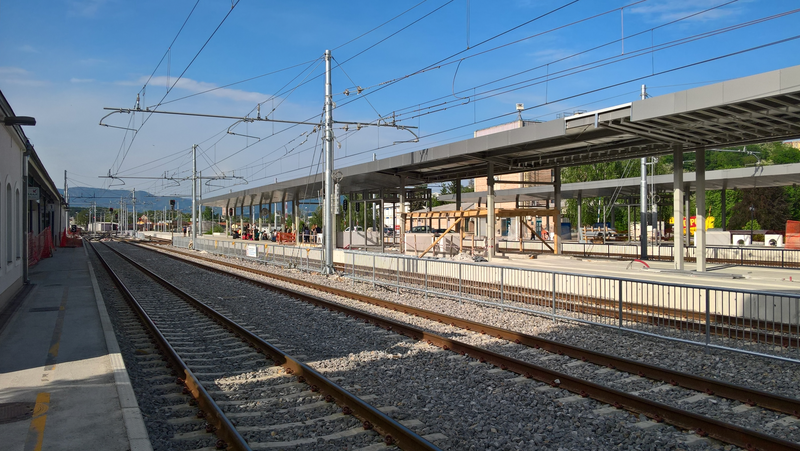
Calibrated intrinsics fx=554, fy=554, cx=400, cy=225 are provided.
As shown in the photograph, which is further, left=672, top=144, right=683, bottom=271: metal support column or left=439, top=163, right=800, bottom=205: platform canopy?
left=439, top=163, right=800, bottom=205: platform canopy

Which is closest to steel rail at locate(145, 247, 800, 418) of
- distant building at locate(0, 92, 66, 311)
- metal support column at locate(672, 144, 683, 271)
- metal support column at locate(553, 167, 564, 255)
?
Result: metal support column at locate(672, 144, 683, 271)

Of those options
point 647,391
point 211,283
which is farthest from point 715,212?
point 647,391

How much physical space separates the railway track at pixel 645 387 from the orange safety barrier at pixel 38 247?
76.1ft

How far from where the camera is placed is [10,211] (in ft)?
54.6

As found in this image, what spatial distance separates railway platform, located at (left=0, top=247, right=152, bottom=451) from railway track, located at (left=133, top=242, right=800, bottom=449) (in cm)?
495

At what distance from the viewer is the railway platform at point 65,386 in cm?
528

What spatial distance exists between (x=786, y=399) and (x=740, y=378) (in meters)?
1.58

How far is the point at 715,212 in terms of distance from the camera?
7644cm

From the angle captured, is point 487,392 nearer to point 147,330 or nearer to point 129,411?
point 129,411

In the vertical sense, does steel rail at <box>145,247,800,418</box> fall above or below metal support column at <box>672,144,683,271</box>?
below

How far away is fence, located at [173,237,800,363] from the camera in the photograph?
927cm

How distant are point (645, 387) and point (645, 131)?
11.0m

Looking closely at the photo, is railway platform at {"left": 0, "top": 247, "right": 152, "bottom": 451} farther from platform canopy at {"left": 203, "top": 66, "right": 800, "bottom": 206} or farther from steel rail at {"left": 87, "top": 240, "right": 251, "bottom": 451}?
platform canopy at {"left": 203, "top": 66, "right": 800, "bottom": 206}

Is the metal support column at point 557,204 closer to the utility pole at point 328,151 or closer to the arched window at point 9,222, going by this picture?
the utility pole at point 328,151
